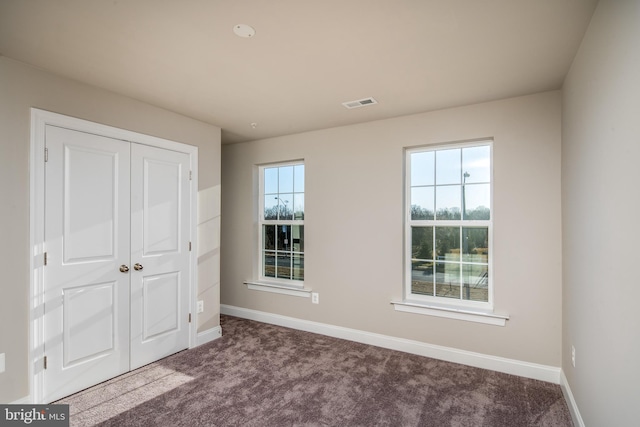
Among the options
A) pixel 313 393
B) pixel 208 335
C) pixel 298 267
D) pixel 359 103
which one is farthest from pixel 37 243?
pixel 359 103

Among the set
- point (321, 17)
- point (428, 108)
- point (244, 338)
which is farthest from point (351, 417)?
point (428, 108)

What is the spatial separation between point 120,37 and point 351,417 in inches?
116

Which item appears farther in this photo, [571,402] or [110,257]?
[110,257]

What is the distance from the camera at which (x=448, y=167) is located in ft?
11.3

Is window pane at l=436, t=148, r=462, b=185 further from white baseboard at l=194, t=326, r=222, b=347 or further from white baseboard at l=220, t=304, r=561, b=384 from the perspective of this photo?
white baseboard at l=194, t=326, r=222, b=347

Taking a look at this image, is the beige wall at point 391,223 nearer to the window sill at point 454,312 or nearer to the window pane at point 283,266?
the window sill at point 454,312

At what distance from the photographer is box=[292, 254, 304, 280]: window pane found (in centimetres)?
446

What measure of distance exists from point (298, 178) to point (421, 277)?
2.02 metres

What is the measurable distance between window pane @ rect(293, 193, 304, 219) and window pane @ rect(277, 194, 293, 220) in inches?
2.5

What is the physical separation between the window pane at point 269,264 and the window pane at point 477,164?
272cm

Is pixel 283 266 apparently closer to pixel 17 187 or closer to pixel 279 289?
pixel 279 289

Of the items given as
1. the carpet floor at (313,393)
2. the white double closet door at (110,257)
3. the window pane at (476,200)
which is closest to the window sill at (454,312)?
the carpet floor at (313,393)

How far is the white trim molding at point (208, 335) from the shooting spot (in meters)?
3.70

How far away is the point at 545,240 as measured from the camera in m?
2.91
